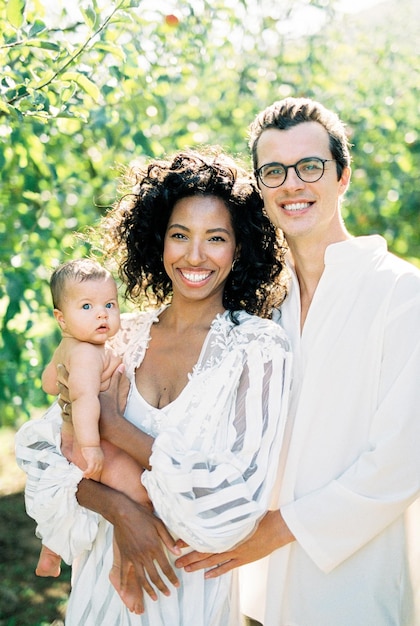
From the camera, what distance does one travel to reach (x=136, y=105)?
3.40 meters

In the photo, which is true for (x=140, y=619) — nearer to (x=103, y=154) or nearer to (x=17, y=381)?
(x=17, y=381)

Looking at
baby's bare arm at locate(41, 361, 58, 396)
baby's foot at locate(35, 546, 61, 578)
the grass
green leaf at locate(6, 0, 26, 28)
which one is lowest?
the grass

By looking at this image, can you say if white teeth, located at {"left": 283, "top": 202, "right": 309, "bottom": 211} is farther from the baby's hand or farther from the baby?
the baby's hand

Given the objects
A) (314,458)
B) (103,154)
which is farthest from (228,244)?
(103,154)

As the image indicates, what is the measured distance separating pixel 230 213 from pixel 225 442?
2.41 ft

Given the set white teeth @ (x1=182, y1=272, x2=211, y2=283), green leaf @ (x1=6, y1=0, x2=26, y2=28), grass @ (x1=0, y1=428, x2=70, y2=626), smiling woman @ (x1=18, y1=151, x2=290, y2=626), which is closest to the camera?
green leaf @ (x1=6, y1=0, x2=26, y2=28)

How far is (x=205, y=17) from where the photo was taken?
138 inches

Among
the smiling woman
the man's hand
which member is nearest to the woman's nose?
the smiling woman

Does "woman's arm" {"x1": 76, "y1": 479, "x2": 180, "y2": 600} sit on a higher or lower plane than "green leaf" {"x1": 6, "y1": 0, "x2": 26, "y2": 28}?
lower

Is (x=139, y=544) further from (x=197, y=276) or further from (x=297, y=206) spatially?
(x=297, y=206)

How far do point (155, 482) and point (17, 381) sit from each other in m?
1.29

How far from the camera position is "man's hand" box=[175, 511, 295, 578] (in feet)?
6.97

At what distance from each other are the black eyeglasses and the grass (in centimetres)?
265

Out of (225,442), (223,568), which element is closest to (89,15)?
(225,442)
